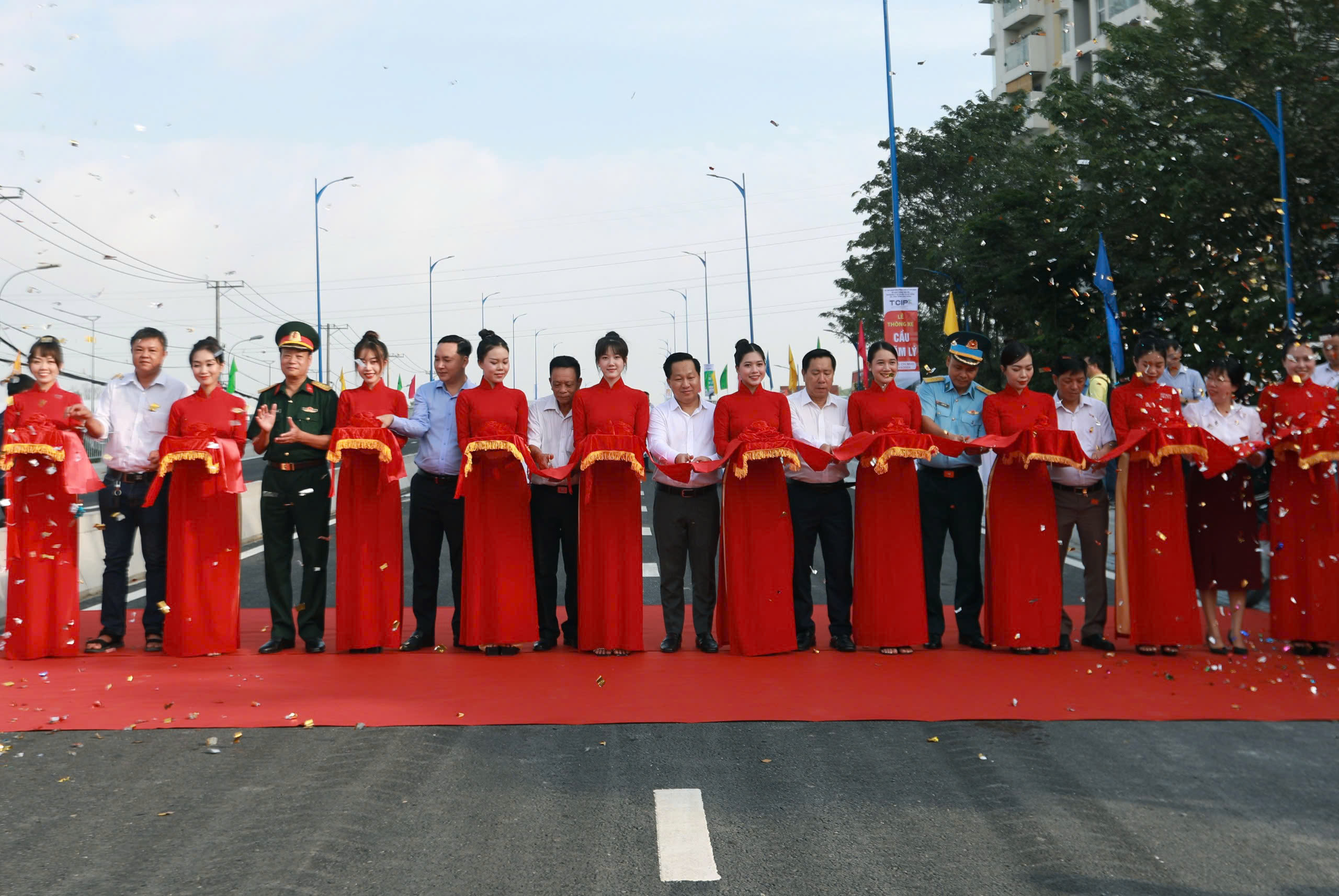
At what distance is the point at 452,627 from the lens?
353 inches

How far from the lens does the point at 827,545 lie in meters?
8.84

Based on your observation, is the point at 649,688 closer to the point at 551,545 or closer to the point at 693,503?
the point at 693,503

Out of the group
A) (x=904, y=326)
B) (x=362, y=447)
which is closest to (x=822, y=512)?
(x=362, y=447)

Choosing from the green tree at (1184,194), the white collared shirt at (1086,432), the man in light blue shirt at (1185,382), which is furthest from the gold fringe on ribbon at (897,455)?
the green tree at (1184,194)

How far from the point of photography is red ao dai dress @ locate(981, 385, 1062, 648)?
27.8 ft

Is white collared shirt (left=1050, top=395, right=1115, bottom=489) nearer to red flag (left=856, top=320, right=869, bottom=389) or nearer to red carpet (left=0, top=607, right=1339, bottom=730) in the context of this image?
red carpet (left=0, top=607, right=1339, bottom=730)

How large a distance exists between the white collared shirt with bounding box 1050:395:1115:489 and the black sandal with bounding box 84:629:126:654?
6685mm

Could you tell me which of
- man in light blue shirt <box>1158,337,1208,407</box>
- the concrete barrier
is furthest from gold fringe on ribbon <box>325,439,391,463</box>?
man in light blue shirt <box>1158,337,1208,407</box>

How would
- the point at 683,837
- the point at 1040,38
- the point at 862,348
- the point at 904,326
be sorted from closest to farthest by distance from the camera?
1. the point at 683,837
2. the point at 904,326
3. the point at 862,348
4. the point at 1040,38

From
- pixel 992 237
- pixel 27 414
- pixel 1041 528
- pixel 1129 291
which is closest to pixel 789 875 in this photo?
pixel 1041 528

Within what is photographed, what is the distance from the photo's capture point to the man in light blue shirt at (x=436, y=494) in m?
8.93

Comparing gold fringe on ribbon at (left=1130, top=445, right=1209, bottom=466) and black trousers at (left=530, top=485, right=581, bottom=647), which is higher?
gold fringe on ribbon at (left=1130, top=445, right=1209, bottom=466)

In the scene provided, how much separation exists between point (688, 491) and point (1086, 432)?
2.80 m

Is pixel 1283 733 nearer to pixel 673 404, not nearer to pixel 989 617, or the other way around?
pixel 989 617
